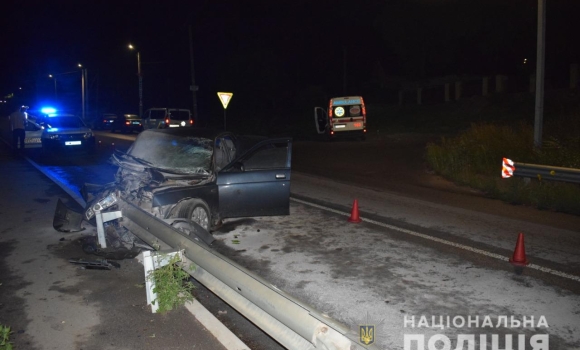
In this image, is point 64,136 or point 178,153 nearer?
point 178,153

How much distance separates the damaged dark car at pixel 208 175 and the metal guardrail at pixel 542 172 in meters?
6.07

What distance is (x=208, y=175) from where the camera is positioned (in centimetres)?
843

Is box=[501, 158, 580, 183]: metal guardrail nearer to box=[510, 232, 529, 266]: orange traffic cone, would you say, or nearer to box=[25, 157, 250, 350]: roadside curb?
box=[510, 232, 529, 266]: orange traffic cone

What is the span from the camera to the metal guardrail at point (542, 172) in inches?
430

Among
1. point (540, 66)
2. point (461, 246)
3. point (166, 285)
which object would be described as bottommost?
point (461, 246)

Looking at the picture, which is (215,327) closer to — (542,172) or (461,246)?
(461,246)

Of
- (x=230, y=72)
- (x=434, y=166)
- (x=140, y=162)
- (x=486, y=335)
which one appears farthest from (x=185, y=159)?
(x=230, y=72)

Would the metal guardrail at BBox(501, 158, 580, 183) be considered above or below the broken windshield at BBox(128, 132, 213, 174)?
below

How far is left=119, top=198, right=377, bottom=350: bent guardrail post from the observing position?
3130 mm

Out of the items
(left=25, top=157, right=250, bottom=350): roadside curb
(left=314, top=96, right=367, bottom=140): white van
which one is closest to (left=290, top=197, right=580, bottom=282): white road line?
(left=25, top=157, right=250, bottom=350): roadside curb

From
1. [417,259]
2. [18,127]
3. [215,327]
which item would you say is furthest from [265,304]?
[18,127]

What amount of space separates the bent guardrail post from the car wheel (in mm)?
1962

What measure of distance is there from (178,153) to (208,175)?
730mm

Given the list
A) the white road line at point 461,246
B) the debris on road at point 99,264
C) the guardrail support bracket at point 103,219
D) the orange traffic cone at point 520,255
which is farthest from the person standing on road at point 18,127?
the orange traffic cone at point 520,255
